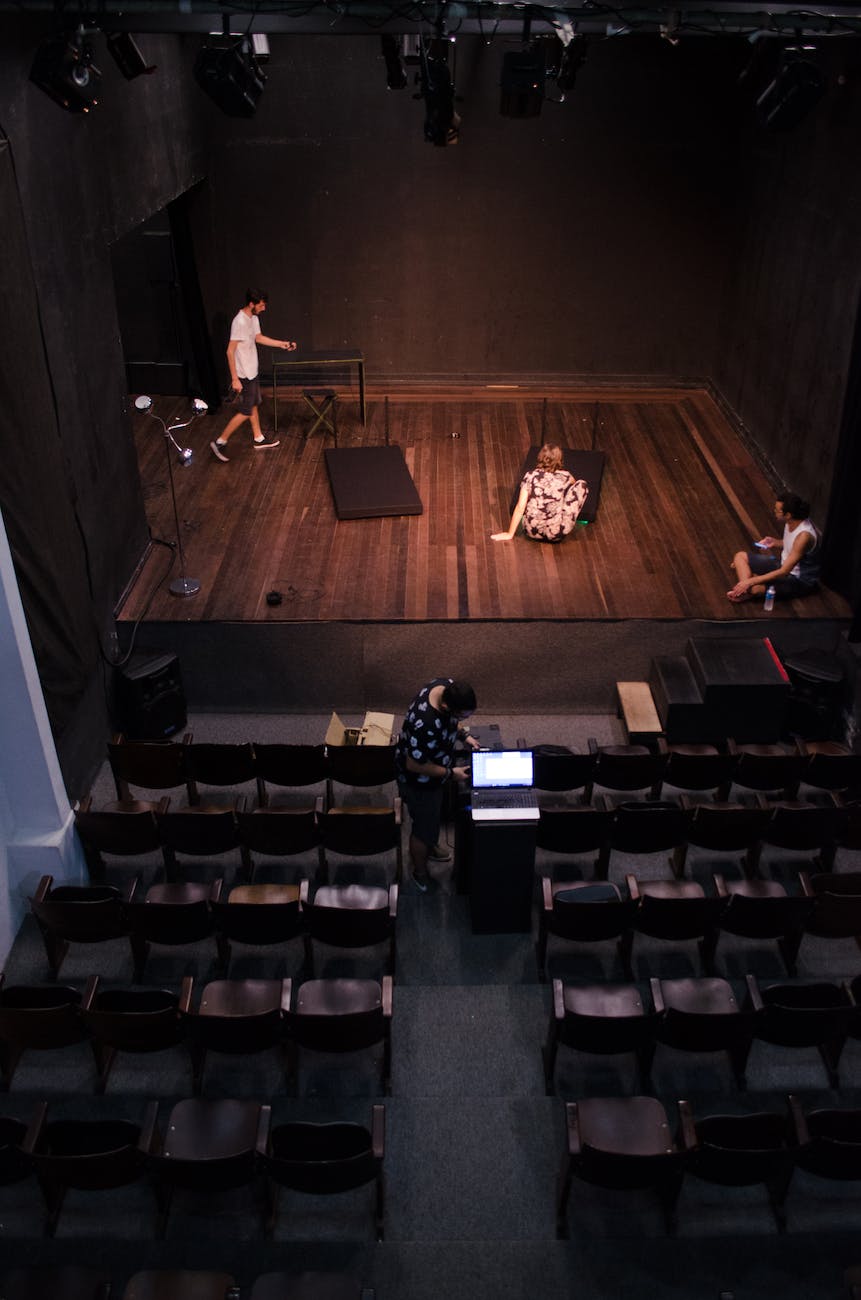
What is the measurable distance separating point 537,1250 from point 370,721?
11.2ft

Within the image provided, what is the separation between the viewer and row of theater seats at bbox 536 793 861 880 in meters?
5.27

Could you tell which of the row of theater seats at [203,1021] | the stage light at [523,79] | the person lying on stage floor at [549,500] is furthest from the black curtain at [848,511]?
the row of theater seats at [203,1021]

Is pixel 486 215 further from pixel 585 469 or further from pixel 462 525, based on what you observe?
pixel 462 525

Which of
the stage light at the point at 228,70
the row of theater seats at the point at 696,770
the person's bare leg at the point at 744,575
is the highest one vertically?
the stage light at the point at 228,70

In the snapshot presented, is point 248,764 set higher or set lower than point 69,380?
lower

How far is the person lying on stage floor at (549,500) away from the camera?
791 centimetres

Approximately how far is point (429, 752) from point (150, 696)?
243 cm

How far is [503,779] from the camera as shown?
16.8ft

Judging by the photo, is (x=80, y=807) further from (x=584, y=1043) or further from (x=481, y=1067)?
(x=584, y=1043)

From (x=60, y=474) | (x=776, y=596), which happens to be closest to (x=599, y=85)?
(x=776, y=596)

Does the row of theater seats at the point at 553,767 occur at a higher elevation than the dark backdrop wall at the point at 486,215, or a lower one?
Answer: lower

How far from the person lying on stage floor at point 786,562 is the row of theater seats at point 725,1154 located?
Answer: 13.9ft

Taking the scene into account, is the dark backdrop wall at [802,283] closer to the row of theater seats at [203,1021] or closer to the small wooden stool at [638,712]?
the small wooden stool at [638,712]

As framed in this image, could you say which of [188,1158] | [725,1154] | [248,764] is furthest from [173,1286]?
[248,764]
